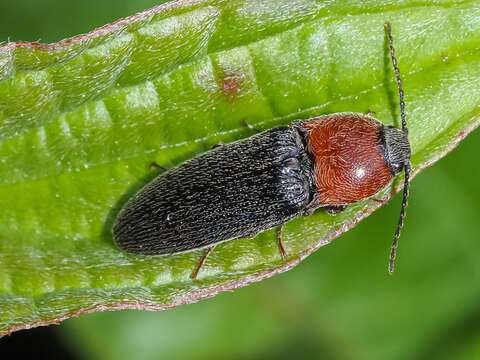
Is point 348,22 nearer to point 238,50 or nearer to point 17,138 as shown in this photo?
point 238,50

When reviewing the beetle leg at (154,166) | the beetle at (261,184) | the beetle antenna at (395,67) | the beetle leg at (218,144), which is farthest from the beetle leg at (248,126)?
the beetle antenna at (395,67)

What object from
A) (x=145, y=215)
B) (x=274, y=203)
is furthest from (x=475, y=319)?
(x=145, y=215)

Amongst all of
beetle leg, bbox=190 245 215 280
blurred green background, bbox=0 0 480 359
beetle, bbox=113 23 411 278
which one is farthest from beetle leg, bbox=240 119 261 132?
blurred green background, bbox=0 0 480 359

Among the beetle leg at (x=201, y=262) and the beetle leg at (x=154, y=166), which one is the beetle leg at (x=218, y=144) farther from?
the beetle leg at (x=201, y=262)

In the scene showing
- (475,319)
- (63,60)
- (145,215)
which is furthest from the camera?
(475,319)

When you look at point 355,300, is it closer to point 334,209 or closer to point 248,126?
point 334,209

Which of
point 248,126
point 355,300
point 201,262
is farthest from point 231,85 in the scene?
point 355,300

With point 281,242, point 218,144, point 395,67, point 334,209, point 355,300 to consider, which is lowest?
point 281,242
